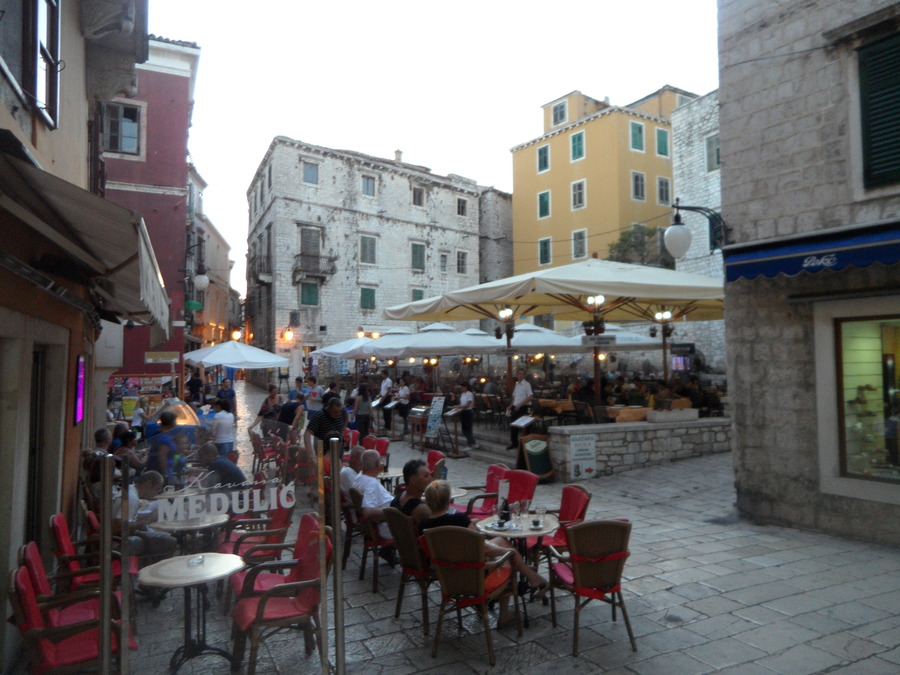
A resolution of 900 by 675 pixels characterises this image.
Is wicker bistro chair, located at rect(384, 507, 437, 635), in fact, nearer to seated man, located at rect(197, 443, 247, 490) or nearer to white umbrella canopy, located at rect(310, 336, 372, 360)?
seated man, located at rect(197, 443, 247, 490)

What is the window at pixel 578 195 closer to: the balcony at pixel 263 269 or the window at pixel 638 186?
the window at pixel 638 186

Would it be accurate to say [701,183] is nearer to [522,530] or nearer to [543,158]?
[543,158]

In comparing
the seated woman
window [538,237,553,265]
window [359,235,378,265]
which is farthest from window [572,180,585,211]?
the seated woman

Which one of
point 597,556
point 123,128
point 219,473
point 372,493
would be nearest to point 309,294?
point 123,128

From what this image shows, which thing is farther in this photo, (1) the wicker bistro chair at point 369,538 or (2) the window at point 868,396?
(2) the window at point 868,396

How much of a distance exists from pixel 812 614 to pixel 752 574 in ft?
2.89

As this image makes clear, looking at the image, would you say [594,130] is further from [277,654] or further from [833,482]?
[277,654]

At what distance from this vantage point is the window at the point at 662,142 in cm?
3053

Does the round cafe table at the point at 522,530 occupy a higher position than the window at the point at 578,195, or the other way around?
the window at the point at 578,195

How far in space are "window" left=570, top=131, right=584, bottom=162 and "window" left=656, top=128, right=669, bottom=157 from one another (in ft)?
13.0

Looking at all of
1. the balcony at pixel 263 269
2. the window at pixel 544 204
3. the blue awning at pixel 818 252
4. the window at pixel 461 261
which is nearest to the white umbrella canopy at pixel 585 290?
the blue awning at pixel 818 252

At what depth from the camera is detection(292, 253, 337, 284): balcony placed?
101 feet

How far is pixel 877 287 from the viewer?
6.09 metres

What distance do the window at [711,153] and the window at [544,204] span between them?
10527mm
